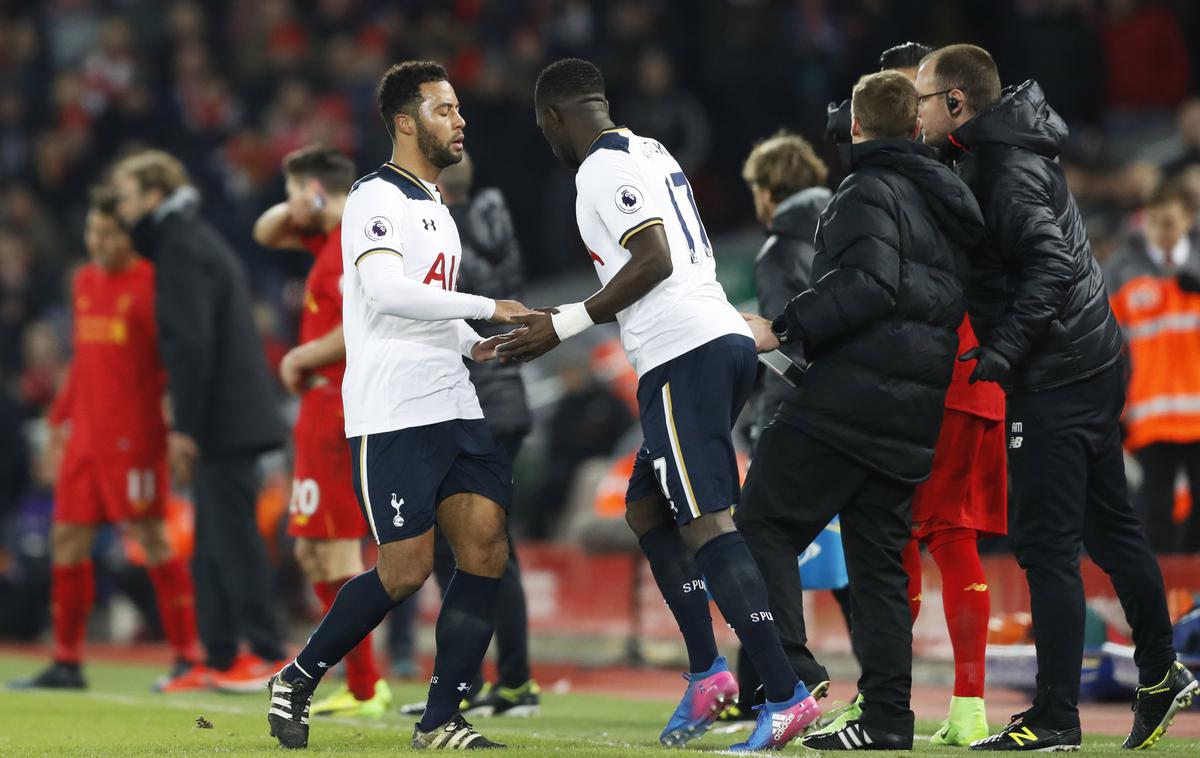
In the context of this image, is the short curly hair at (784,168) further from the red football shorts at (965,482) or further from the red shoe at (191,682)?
the red shoe at (191,682)

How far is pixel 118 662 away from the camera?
1138 cm

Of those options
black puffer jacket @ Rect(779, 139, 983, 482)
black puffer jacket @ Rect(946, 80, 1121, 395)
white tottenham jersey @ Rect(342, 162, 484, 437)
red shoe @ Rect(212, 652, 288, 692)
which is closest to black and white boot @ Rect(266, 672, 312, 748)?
white tottenham jersey @ Rect(342, 162, 484, 437)

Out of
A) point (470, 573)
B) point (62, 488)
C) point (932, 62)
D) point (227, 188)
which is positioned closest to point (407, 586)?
point (470, 573)

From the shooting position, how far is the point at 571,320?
5.65 m

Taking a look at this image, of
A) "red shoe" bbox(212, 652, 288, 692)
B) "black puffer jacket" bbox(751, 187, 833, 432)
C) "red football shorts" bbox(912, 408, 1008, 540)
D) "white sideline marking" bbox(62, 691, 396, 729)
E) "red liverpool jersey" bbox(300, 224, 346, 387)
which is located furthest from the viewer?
"red shoe" bbox(212, 652, 288, 692)

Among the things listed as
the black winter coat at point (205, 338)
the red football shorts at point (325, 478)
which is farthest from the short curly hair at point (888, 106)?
the black winter coat at point (205, 338)

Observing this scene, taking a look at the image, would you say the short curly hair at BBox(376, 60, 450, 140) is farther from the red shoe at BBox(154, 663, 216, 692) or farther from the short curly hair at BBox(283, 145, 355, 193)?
the red shoe at BBox(154, 663, 216, 692)

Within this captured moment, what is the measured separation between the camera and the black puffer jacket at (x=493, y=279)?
7.66 m

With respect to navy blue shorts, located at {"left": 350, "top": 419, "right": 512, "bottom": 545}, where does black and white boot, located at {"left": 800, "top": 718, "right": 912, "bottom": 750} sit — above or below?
below

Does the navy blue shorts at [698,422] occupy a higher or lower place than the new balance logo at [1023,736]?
higher

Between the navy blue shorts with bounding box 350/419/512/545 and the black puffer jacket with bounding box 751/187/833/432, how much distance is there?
5.28 feet

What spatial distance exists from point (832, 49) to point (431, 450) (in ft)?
35.3

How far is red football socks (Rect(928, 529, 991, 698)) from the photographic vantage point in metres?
6.13

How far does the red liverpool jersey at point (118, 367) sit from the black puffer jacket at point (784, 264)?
12.1 ft
